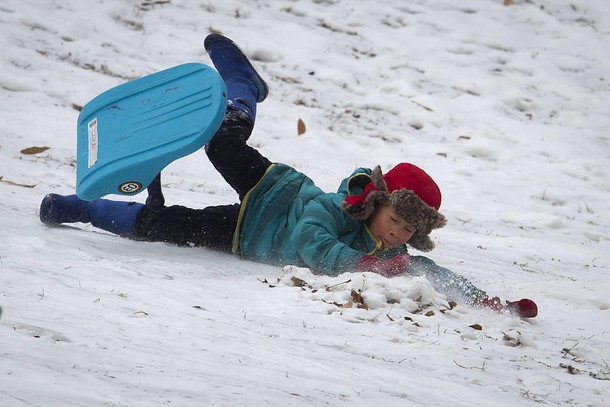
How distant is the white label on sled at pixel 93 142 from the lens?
4367 mm

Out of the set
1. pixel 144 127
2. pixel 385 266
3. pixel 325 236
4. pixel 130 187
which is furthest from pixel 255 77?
pixel 385 266

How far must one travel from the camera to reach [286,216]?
175 inches

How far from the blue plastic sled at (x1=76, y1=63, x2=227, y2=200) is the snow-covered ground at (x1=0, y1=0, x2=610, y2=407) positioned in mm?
371

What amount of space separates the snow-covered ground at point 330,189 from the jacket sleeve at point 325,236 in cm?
24

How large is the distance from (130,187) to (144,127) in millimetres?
359

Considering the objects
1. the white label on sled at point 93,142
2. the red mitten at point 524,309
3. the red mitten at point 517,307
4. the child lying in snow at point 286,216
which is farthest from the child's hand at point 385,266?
the white label on sled at point 93,142

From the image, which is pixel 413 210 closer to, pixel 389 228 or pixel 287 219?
pixel 389 228

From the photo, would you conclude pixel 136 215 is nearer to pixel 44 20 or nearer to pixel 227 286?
pixel 227 286

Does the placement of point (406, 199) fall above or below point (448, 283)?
above

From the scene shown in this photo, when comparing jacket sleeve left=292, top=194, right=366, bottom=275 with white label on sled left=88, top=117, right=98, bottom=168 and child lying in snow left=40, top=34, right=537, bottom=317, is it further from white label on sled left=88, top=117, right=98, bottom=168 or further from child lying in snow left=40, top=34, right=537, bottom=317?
white label on sled left=88, top=117, right=98, bottom=168

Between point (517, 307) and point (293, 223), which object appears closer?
point (517, 307)

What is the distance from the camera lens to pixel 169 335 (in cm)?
267

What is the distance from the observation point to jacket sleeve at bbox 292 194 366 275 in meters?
4.02

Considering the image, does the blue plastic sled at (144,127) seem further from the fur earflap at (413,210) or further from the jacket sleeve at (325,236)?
the fur earflap at (413,210)
